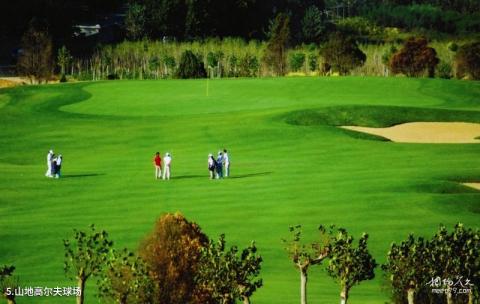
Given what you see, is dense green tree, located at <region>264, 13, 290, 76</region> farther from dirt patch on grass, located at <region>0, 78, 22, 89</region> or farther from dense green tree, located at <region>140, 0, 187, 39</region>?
dense green tree, located at <region>140, 0, 187, 39</region>

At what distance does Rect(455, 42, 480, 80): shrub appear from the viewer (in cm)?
11340

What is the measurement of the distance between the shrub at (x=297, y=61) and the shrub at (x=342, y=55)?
104 inches

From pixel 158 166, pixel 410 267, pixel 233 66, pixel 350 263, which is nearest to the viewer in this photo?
pixel 410 267

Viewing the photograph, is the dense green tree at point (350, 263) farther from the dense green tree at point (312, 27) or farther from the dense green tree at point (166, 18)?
the dense green tree at point (312, 27)

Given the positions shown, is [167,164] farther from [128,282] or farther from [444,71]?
[444,71]

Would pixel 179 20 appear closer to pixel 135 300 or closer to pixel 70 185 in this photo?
pixel 70 185

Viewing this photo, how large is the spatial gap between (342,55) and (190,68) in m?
14.2

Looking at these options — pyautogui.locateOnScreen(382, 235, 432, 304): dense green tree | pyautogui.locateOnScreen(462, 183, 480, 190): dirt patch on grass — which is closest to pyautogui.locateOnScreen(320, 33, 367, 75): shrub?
pyautogui.locateOnScreen(462, 183, 480, 190): dirt patch on grass

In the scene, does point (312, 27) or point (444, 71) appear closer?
point (444, 71)

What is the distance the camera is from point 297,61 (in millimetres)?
120688

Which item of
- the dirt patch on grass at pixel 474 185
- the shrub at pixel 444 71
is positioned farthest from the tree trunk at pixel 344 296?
the shrub at pixel 444 71

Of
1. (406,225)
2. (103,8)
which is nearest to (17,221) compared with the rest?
(406,225)

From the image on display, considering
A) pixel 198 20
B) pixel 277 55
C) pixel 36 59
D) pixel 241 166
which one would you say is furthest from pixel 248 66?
pixel 241 166

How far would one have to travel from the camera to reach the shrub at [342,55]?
116 metres
